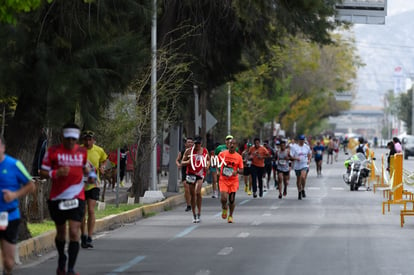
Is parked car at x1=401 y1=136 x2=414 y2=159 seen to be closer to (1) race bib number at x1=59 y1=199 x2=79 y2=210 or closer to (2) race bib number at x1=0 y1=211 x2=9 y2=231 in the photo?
(1) race bib number at x1=59 y1=199 x2=79 y2=210

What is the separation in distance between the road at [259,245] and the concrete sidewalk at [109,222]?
0.91ft

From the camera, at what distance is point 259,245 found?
58.2ft

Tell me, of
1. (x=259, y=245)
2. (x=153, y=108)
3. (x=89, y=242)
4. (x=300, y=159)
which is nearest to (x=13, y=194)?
(x=89, y=242)

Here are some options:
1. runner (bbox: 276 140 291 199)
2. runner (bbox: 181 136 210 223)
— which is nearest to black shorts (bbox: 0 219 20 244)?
runner (bbox: 181 136 210 223)

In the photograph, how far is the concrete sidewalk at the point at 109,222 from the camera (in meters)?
16.0

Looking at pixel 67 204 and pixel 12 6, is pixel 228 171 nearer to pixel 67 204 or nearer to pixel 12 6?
pixel 67 204

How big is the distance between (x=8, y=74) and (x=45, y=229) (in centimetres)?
379

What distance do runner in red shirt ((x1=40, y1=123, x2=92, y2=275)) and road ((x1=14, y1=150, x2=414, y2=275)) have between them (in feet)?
4.64

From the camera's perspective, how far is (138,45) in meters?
18.5

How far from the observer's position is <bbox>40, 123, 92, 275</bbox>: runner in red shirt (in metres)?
12.7

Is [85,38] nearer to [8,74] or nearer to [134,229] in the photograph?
[8,74]

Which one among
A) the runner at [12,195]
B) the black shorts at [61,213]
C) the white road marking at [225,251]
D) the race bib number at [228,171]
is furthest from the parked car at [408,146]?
the runner at [12,195]

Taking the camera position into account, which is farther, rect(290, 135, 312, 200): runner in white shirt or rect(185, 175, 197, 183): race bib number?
rect(290, 135, 312, 200): runner in white shirt

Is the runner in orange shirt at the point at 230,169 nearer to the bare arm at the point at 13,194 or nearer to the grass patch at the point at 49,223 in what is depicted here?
the grass patch at the point at 49,223
